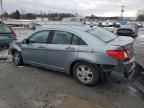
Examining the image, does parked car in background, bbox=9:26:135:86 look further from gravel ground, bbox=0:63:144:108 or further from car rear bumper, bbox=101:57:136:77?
gravel ground, bbox=0:63:144:108

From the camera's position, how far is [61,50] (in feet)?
16.9

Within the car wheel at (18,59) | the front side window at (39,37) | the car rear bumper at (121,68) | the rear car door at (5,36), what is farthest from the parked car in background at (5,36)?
the car rear bumper at (121,68)

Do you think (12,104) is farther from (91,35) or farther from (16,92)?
(91,35)

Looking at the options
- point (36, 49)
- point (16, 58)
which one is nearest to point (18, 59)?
point (16, 58)

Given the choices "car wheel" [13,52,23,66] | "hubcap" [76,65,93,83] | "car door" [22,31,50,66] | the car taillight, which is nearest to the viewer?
the car taillight

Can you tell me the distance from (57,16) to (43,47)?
83011mm

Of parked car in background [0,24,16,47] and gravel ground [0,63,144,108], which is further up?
parked car in background [0,24,16,47]

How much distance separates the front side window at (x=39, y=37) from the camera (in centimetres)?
566

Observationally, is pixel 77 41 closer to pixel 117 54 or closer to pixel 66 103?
pixel 117 54

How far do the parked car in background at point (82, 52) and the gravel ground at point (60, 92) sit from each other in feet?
1.09

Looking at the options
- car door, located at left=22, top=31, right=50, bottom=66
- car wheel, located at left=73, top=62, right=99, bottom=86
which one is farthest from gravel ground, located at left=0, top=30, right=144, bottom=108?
car door, located at left=22, top=31, right=50, bottom=66

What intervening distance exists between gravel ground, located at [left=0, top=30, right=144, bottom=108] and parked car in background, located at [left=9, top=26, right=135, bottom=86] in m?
0.33

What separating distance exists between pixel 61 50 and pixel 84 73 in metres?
0.93

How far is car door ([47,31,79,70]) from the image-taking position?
195 inches
